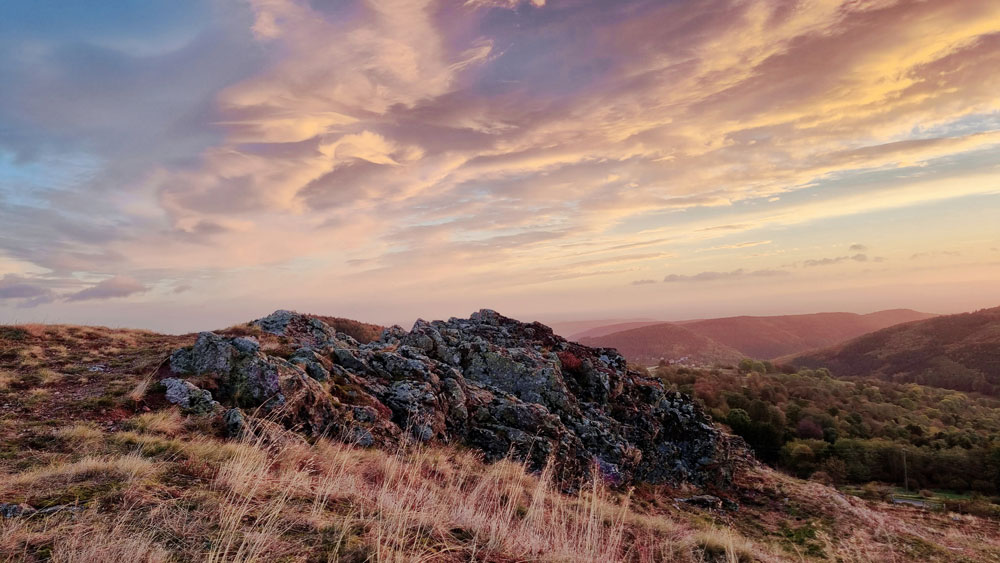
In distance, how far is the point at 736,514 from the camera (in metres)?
19.4

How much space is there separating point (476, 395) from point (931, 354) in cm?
14626

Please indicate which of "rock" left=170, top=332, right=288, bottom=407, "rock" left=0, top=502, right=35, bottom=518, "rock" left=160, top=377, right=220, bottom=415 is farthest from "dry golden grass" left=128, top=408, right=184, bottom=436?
"rock" left=0, top=502, right=35, bottom=518

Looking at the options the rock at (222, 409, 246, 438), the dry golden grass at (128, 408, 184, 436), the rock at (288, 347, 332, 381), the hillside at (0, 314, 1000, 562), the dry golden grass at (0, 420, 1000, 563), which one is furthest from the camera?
the rock at (288, 347, 332, 381)

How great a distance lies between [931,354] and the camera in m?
112

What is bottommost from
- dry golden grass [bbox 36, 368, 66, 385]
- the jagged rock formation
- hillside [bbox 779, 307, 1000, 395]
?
hillside [bbox 779, 307, 1000, 395]

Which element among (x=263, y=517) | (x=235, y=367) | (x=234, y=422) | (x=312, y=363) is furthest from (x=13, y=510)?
(x=312, y=363)

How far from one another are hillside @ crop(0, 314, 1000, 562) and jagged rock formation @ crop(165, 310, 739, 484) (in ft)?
1.09

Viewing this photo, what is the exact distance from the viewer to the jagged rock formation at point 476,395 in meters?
12.6

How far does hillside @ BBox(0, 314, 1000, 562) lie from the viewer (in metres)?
4.38

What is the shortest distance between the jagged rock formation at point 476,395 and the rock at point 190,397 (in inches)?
23.5

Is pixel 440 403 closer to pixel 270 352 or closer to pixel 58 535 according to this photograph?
pixel 270 352

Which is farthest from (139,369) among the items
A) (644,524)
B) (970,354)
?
(970,354)

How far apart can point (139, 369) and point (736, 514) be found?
24.0 m

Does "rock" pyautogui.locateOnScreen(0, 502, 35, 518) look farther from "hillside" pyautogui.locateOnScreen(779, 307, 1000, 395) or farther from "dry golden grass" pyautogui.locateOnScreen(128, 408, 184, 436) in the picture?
"hillside" pyautogui.locateOnScreen(779, 307, 1000, 395)
